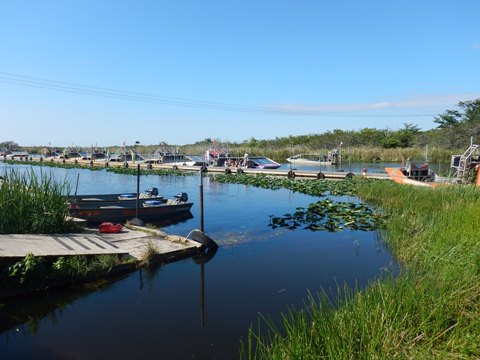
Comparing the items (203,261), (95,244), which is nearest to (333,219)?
(203,261)

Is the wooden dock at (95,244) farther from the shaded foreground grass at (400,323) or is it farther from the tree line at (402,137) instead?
the tree line at (402,137)

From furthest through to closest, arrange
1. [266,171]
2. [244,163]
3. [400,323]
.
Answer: [244,163] → [266,171] → [400,323]

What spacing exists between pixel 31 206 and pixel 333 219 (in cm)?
1132

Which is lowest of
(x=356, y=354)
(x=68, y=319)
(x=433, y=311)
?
(x=68, y=319)

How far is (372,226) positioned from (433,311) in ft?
34.7

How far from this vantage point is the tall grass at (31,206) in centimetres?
916

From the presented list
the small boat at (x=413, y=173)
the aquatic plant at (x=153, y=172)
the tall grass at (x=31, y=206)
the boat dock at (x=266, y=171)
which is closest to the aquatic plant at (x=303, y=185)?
the small boat at (x=413, y=173)

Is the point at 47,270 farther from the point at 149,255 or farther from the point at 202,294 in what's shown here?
the point at 202,294

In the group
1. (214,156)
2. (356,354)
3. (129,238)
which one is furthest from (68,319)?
(214,156)

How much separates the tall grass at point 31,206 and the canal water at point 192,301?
7.95 ft

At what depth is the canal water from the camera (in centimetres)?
609

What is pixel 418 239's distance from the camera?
9.80 metres

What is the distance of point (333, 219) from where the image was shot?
16.2 meters

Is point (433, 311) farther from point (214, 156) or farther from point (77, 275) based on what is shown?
point (214, 156)
